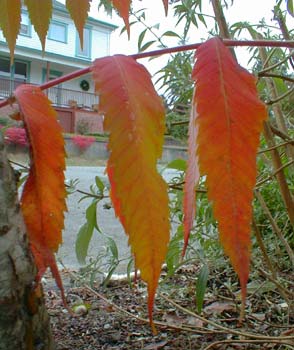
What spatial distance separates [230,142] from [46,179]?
0.42 ft

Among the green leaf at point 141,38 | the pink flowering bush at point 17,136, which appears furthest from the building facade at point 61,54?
the pink flowering bush at point 17,136

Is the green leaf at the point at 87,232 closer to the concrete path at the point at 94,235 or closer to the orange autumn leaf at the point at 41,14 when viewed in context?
the orange autumn leaf at the point at 41,14

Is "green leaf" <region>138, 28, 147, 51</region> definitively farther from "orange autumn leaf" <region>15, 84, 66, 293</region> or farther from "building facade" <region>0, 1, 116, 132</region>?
"building facade" <region>0, 1, 116, 132</region>

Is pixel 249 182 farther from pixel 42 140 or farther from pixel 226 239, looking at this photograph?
pixel 42 140

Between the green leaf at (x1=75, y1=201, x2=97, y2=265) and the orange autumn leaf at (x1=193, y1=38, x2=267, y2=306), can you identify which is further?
the green leaf at (x1=75, y1=201, x2=97, y2=265)

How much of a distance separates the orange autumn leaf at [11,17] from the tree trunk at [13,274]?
0.30 ft

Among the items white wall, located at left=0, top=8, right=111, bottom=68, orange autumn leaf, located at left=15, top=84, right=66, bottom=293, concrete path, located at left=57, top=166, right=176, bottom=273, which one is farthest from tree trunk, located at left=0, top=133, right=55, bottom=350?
white wall, located at left=0, top=8, right=111, bottom=68

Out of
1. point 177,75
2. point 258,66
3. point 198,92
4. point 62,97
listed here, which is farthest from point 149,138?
point 62,97

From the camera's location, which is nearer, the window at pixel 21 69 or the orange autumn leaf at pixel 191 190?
the orange autumn leaf at pixel 191 190

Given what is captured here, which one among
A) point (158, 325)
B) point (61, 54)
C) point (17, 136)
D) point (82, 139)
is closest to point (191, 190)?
point (17, 136)

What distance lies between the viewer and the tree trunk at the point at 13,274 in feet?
1.22

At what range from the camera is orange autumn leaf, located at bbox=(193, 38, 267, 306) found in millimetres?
214

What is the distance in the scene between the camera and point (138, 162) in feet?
0.78

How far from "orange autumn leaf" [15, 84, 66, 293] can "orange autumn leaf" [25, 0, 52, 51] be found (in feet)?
0.26
